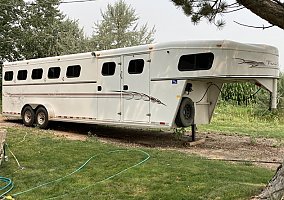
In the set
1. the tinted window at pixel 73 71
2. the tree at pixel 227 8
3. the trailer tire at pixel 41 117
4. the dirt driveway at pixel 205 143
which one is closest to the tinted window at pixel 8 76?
the trailer tire at pixel 41 117

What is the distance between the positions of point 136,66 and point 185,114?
5.77 ft

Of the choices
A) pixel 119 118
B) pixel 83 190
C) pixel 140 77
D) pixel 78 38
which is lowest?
pixel 83 190

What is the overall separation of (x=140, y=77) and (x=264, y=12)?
5424mm

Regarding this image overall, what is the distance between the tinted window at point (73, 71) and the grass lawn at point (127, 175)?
348 centimetres

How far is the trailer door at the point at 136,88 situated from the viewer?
9453 millimetres

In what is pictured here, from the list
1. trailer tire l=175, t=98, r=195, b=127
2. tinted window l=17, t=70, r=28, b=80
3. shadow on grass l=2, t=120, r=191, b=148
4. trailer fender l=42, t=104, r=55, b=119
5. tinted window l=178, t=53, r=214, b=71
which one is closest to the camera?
tinted window l=178, t=53, r=214, b=71

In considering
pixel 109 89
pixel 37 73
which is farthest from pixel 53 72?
pixel 109 89

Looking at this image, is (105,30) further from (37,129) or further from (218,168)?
(218,168)

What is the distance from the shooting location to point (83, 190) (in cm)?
529

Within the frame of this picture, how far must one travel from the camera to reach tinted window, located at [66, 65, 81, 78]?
11234 millimetres

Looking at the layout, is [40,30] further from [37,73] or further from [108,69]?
[108,69]

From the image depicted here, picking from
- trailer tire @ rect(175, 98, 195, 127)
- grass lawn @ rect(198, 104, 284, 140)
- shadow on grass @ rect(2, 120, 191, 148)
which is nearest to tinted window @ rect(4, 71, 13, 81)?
shadow on grass @ rect(2, 120, 191, 148)

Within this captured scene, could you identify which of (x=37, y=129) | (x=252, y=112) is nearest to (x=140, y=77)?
(x=37, y=129)

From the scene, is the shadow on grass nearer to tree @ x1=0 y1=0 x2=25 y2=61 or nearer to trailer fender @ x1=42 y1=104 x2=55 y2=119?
trailer fender @ x1=42 y1=104 x2=55 y2=119
